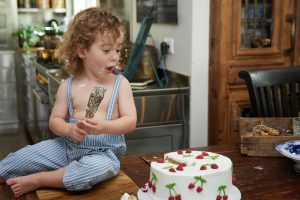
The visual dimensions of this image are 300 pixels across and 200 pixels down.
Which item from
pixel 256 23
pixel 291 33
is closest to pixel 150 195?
pixel 256 23

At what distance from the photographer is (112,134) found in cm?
125

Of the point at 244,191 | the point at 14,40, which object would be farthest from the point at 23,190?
the point at 14,40

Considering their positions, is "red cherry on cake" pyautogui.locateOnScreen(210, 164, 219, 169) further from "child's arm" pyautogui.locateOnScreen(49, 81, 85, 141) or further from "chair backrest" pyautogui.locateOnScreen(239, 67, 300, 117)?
"chair backrest" pyautogui.locateOnScreen(239, 67, 300, 117)

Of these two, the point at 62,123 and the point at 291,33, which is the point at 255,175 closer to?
the point at 62,123

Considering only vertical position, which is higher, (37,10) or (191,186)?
(37,10)

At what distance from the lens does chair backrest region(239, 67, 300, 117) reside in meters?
1.79

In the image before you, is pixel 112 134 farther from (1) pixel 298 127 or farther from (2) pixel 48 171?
(1) pixel 298 127

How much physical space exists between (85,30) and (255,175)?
0.67 m

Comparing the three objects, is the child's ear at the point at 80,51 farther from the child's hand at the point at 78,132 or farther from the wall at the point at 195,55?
the wall at the point at 195,55

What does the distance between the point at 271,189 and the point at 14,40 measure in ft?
14.2

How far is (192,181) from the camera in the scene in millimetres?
907

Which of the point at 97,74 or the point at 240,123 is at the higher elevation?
the point at 97,74

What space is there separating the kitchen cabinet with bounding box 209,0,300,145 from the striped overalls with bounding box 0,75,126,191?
1115mm

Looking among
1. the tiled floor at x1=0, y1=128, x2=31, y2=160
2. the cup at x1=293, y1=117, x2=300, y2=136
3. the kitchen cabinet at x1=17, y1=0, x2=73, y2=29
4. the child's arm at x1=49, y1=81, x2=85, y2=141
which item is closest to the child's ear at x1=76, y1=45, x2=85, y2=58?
the child's arm at x1=49, y1=81, x2=85, y2=141
